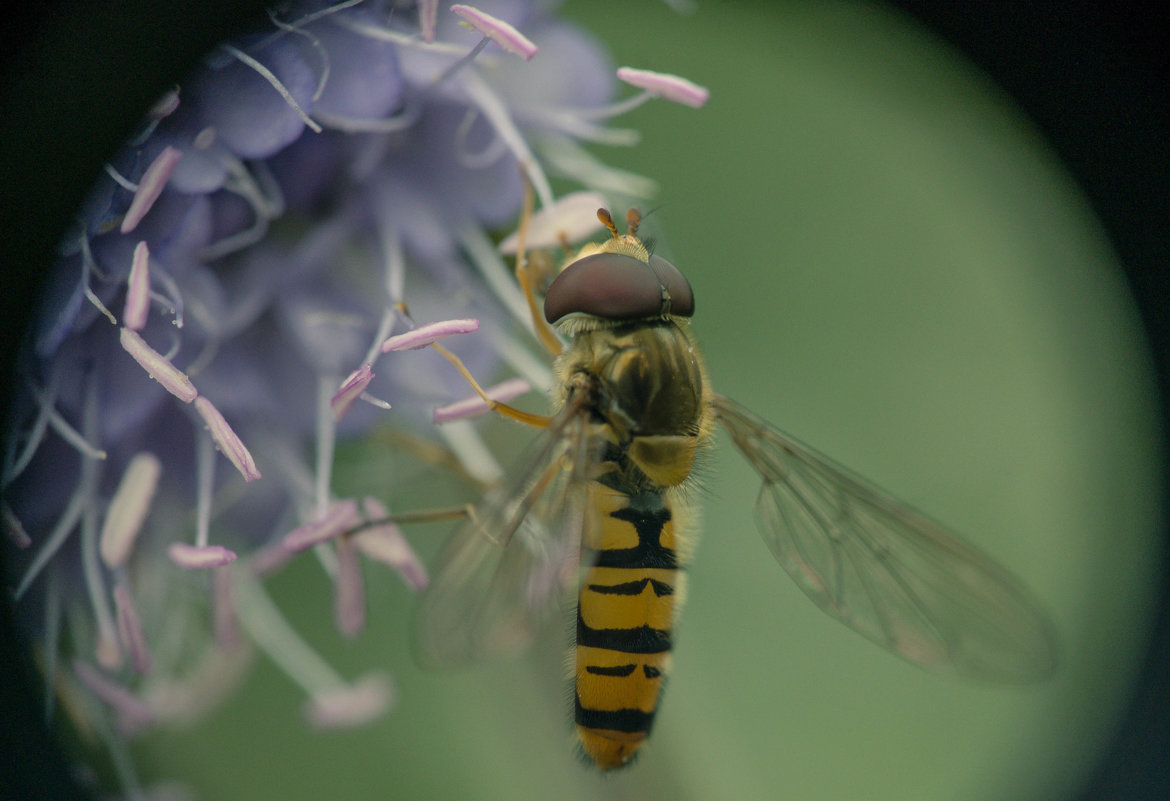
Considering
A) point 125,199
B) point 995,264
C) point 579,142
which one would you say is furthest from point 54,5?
point 995,264

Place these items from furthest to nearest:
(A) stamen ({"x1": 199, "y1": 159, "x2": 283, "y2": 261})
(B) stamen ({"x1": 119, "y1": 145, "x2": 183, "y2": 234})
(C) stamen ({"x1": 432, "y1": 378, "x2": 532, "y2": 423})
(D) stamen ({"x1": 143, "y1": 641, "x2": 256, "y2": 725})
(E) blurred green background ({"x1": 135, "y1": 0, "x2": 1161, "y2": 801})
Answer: (E) blurred green background ({"x1": 135, "y1": 0, "x2": 1161, "y2": 801})
(D) stamen ({"x1": 143, "y1": 641, "x2": 256, "y2": 725})
(C) stamen ({"x1": 432, "y1": 378, "x2": 532, "y2": 423})
(A) stamen ({"x1": 199, "y1": 159, "x2": 283, "y2": 261})
(B) stamen ({"x1": 119, "y1": 145, "x2": 183, "y2": 234})

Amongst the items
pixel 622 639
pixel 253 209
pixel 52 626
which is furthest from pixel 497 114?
pixel 52 626

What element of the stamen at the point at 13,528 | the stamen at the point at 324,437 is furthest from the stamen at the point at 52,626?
the stamen at the point at 324,437

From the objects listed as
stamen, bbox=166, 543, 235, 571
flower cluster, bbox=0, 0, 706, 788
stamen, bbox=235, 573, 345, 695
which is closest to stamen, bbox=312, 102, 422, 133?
flower cluster, bbox=0, 0, 706, 788

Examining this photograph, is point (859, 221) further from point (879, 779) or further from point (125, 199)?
point (125, 199)

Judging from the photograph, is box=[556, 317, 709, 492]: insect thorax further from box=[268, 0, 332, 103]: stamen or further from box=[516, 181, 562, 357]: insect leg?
box=[268, 0, 332, 103]: stamen

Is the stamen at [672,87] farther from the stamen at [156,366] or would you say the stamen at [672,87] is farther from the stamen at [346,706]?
the stamen at [346,706]
